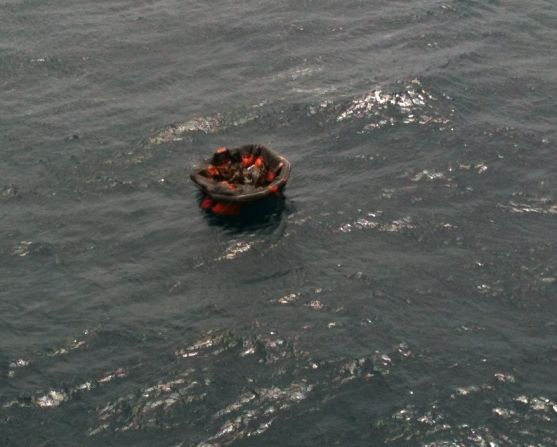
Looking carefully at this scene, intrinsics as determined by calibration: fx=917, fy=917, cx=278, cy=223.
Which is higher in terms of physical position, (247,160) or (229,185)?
(247,160)

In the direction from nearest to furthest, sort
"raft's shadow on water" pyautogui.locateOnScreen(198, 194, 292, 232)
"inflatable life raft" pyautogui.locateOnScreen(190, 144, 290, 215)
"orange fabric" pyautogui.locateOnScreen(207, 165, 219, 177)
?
"inflatable life raft" pyautogui.locateOnScreen(190, 144, 290, 215) < "raft's shadow on water" pyautogui.locateOnScreen(198, 194, 292, 232) < "orange fabric" pyautogui.locateOnScreen(207, 165, 219, 177)

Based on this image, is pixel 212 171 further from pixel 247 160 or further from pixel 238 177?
pixel 247 160

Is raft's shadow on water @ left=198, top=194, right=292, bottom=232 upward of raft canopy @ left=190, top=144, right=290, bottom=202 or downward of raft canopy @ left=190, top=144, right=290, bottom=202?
downward

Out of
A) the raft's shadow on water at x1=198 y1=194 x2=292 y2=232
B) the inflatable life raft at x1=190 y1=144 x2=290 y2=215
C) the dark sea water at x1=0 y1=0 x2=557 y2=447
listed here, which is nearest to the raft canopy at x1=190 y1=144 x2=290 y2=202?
the inflatable life raft at x1=190 y1=144 x2=290 y2=215

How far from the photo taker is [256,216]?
2172 inches

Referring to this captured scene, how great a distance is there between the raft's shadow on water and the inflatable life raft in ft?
1.32

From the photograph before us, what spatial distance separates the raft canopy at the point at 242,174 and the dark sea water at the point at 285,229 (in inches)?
65.6

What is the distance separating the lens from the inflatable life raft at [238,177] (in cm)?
5419

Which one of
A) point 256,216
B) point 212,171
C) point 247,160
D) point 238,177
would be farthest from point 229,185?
point 247,160

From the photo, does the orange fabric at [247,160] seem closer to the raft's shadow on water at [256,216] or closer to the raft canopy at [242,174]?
the raft canopy at [242,174]

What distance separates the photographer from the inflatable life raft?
178 feet

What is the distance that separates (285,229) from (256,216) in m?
2.42

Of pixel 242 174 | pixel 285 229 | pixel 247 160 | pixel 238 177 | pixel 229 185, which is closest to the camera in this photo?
pixel 285 229

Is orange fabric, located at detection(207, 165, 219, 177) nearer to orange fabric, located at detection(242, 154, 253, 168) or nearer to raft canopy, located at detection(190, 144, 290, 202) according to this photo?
raft canopy, located at detection(190, 144, 290, 202)
